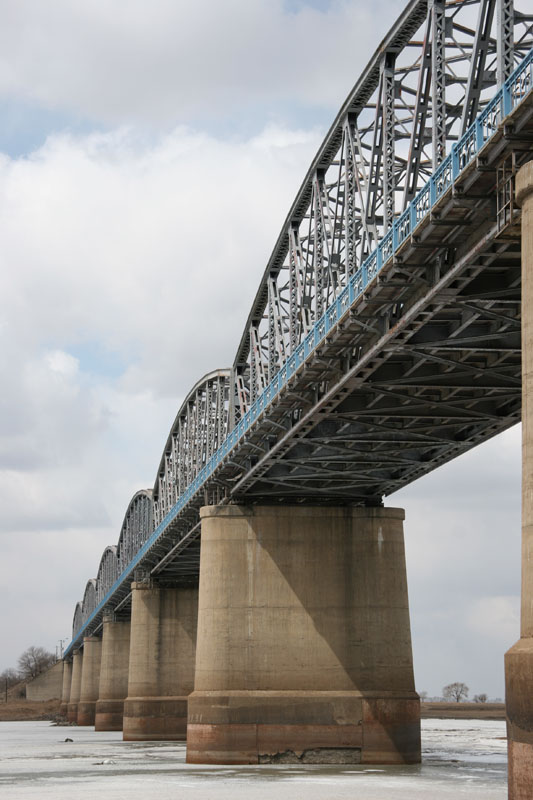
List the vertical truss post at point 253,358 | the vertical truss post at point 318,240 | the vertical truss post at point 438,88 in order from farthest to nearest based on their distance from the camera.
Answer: the vertical truss post at point 253,358, the vertical truss post at point 318,240, the vertical truss post at point 438,88

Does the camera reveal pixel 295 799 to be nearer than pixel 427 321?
No

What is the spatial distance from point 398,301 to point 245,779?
739 inches

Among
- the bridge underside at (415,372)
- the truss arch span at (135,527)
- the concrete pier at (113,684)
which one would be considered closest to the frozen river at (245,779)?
the bridge underside at (415,372)

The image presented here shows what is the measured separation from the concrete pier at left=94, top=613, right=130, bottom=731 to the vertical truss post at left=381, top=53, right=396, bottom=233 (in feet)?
255

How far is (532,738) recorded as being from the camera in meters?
19.6

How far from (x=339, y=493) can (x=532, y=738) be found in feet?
103

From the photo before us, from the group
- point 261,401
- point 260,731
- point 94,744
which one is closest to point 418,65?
point 261,401

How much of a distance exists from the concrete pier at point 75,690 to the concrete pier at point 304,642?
333 ft

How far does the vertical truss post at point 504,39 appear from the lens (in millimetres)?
23969

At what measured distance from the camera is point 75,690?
15650cm

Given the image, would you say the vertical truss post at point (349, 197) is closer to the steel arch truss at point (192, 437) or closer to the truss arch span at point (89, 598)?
the steel arch truss at point (192, 437)

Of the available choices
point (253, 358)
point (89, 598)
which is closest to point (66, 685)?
point (89, 598)

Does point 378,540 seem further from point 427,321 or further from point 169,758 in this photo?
point 427,321

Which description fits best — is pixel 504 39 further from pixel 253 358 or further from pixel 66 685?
pixel 66 685
